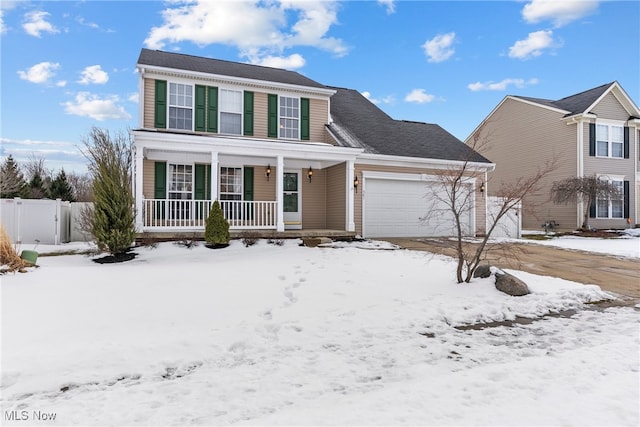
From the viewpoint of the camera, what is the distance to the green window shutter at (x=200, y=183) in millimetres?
11148

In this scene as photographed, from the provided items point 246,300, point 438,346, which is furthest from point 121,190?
point 438,346

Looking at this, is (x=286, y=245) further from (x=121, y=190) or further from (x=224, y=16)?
(x=224, y=16)

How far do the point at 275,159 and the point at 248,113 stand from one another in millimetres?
1996

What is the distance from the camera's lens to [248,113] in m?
11.8

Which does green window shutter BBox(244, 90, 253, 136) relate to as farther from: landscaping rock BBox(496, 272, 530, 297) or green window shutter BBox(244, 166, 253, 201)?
landscaping rock BBox(496, 272, 530, 297)

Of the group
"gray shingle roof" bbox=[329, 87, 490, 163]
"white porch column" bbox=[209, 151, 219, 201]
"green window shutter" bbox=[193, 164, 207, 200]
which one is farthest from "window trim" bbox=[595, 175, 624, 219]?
"green window shutter" bbox=[193, 164, 207, 200]

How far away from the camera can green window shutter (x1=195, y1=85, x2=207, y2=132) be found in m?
11.2

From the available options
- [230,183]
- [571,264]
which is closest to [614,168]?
[571,264]

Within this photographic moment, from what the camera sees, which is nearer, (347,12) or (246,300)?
(246,300)

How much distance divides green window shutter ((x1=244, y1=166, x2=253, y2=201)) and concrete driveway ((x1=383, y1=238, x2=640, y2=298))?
5.11m

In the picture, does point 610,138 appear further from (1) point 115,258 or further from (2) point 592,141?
(1) point 115,258

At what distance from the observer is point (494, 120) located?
2050 centimetres

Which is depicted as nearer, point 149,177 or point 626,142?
point 149,177

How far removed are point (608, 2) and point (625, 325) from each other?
45.6 ft
